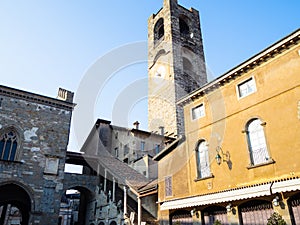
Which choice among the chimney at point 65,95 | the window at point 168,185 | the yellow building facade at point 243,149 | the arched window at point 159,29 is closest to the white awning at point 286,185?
the yellow building facade at point 243,149

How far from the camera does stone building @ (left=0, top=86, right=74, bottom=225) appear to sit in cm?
1623

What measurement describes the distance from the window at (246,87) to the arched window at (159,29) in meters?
27.0

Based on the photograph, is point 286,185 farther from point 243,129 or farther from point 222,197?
point 243,129

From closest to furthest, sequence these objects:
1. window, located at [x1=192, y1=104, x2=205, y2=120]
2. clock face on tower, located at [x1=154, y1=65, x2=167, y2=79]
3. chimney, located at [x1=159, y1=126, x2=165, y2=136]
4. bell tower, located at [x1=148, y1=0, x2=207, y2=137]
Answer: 1. window, located at [x1=192, y1=104, x2=205, y2=120]
2. chimney, located at [x1=159, y1=126, x2=165, y2=136]
3. bell tower, located at [x1=148, y1=0, x2=207, y2=137]
4. clock face on tower, located at [x1=154, y1=65, x2=167, y2=79]

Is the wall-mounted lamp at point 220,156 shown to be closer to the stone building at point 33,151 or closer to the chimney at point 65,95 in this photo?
the stone building at point 33,151

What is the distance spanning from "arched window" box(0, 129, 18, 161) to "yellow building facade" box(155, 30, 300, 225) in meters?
10.2

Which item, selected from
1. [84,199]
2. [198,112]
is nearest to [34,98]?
[84,199]

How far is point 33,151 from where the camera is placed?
17281 millimetres

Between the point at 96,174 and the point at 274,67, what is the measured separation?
18035 mm

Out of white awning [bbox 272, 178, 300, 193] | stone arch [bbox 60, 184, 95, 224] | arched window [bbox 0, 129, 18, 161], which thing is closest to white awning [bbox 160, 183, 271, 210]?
white awning [bbox 272, 178, 300, 193]

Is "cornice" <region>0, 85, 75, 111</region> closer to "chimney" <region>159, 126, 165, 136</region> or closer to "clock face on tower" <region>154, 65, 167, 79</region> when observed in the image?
"chimney" <region>159, 126, 165, 136</region>

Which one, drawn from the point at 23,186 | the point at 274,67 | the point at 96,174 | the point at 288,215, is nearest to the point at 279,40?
the point at 274,67

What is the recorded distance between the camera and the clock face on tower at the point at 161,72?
1280 inches

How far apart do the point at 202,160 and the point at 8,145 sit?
1265 centimetres
